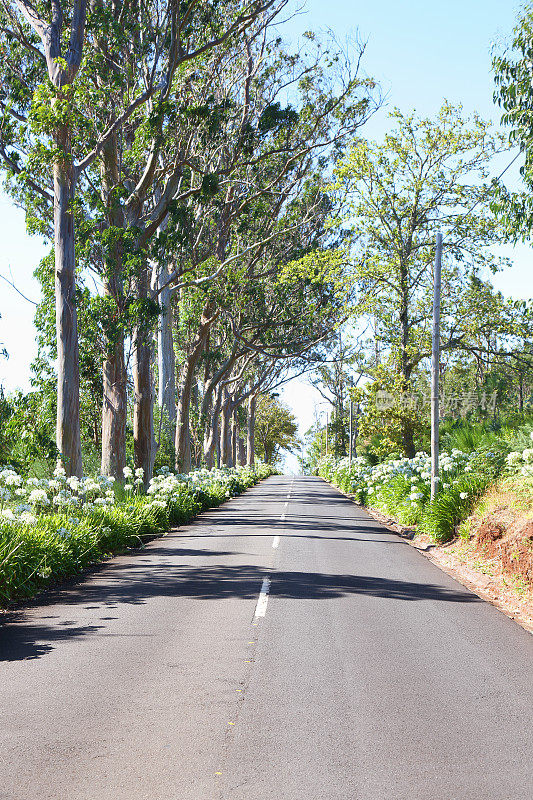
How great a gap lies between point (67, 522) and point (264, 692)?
7755 millimetres

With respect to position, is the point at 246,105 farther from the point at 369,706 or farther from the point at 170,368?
the point at 369,706

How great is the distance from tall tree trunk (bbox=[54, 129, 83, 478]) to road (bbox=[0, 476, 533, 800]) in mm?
5843

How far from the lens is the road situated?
173 inches

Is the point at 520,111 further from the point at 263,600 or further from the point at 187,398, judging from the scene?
the point at 187,398

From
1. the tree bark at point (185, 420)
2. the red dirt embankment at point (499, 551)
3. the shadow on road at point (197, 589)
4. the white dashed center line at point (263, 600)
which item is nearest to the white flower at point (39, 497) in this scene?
the shadow on road at point (197, 589)

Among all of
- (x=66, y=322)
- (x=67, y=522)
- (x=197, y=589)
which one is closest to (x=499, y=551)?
(x=197, y=589)

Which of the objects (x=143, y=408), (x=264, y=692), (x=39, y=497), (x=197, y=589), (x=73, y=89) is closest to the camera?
(x=264, y=692)

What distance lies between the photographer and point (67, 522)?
12984mm

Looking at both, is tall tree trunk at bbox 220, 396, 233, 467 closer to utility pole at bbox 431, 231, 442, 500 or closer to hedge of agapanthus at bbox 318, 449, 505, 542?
hedge of agapanthus at bbox 318, 449, 505, 542

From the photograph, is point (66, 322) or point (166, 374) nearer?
point (66, 322)

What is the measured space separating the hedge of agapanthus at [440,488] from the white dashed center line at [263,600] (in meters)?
6.03

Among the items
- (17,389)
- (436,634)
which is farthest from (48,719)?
(17,389)

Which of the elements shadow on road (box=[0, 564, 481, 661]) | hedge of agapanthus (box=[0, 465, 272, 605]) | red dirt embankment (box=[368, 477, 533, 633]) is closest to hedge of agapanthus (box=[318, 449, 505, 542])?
red dirt embankment (box=[368, 477, 533, 633])

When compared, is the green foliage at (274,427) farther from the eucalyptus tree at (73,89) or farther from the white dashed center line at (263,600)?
the white dashed center line at (263,600)
